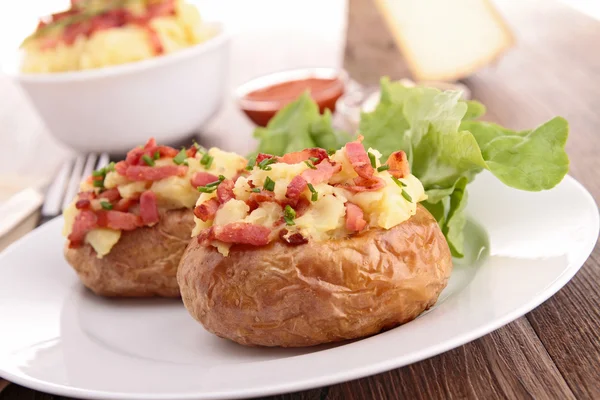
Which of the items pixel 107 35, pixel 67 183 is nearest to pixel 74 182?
pixel 67 183

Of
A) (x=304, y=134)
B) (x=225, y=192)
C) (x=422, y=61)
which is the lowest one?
(x=422, y=61)

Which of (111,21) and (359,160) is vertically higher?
(359,160)

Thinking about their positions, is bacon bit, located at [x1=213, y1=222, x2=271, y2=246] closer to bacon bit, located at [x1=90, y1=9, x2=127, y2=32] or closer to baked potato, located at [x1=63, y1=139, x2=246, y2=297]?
baked potato, located at [x1=63, y1=139, x2=246, y2=297]

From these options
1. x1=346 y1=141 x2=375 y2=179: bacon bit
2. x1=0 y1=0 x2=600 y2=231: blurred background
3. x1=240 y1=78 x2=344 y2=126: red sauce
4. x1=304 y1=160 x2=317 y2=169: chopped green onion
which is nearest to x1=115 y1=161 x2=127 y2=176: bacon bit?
x1=304 y1=160 x2=317 y2=169: chopped green onion

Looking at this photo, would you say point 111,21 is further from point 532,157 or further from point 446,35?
point 532,157

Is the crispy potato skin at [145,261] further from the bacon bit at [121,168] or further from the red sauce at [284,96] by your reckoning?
the red sauce at [284,96]

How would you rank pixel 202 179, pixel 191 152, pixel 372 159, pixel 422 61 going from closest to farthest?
1. pixel 372 159
2. pixel 202 179
3. pixel 191 152
4. pixel 422 61
